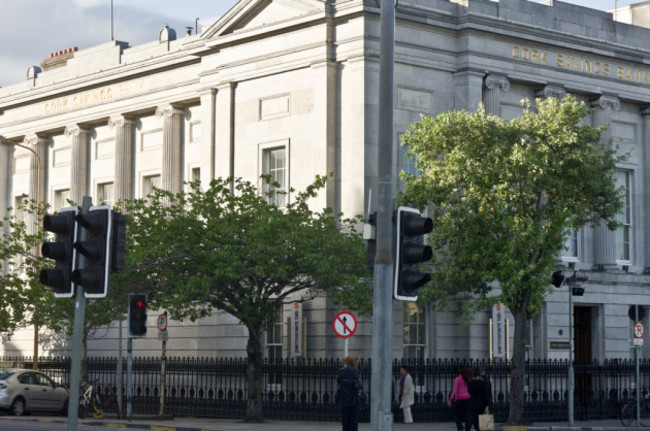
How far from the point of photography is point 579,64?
44625 millimetres

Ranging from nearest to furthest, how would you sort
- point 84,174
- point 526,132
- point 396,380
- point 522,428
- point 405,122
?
point 522,428, point 526,132, point 396,380, point 405,122, point 84,174

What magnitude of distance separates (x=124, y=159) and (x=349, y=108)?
1445 cm

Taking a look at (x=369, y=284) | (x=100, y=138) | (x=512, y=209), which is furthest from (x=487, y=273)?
(x=100, y=138)

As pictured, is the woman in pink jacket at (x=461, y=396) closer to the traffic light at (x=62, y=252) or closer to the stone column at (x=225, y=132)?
the traffic light at (x=62, y=252)

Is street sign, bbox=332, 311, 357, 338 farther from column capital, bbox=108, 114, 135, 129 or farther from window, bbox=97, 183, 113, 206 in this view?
window, bbox=97, 183, 113, 206

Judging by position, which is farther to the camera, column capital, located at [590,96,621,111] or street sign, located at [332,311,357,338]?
column capital, located at [590,96,621,111]

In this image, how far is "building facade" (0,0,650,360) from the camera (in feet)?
130

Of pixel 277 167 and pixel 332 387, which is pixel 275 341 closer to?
pixel 277 167

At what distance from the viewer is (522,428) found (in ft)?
102

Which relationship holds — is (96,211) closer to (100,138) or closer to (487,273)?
(487,273)

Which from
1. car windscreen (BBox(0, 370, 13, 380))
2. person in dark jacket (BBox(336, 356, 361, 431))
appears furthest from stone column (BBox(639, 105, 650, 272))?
person in dark jacket (BBox(336, 356, 361, 431))

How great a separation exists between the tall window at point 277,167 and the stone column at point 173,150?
6.61 metres

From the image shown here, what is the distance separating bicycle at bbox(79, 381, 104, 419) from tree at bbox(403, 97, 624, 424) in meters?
11.8

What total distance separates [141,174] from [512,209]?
2150 cm
